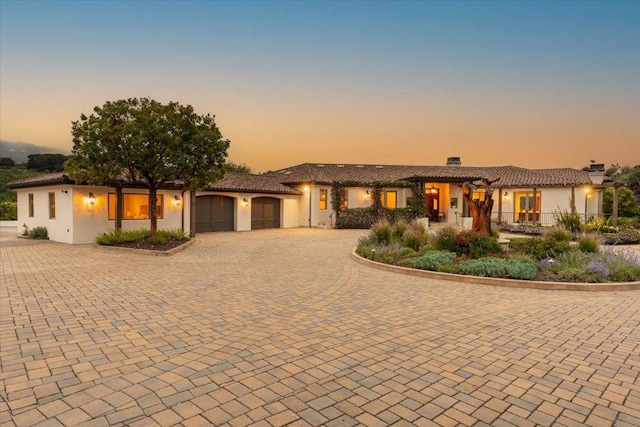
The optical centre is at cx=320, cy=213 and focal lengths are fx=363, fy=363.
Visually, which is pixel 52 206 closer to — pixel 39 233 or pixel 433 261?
pixel 39 233

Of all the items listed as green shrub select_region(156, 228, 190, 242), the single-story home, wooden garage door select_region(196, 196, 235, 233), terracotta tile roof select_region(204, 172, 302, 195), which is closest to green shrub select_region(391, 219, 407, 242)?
green shrub select_region(156, 228, 190, 242)

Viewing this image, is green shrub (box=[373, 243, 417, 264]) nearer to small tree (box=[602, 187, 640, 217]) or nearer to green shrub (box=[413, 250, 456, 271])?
green shrub (box=[413, 250, 456, 271])

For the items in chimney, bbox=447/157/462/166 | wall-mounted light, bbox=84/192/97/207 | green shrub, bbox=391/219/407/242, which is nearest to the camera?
green shrub, bbox=391/219/407/242

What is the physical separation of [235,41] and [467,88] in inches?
460

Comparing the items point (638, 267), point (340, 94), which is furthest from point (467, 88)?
point (638, 267)

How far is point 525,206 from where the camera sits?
994 inches

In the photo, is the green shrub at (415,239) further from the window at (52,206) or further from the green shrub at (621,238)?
the window at (52,206)

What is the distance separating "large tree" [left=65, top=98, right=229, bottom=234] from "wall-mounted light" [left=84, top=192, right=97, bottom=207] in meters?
2.21

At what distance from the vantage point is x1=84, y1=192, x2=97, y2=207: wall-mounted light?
1537cm

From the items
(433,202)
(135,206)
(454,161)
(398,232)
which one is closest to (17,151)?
(135,206)

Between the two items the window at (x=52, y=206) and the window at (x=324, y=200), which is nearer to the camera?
the window at (x=52, y=206)

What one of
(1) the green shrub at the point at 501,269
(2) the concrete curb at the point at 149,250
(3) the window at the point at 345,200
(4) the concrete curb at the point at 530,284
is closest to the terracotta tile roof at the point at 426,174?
(3) the window at the point at 345,200

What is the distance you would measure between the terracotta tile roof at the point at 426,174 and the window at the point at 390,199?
146 cm

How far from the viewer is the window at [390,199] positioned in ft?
86.0
